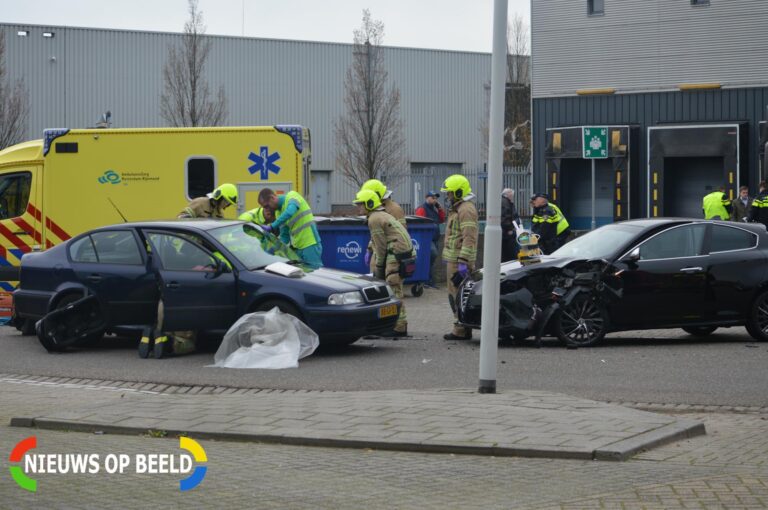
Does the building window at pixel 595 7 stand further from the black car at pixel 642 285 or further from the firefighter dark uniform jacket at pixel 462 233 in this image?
the firefighter dark uniform jacket at pixel 462 233

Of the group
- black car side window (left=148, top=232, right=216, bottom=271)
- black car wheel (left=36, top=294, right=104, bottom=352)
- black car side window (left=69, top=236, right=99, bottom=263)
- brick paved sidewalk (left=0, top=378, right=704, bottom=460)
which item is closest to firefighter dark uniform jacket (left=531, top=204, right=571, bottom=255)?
black car side window (left=148, top=232, right=216, bottom=271)

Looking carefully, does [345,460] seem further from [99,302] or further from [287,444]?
[99,302]

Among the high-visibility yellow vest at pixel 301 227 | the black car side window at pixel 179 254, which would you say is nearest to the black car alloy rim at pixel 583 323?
the high-visibility yellow vest at pixel 301 227

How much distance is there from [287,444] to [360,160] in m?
41.1

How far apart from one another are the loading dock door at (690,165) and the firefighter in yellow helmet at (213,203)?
52.7 ft

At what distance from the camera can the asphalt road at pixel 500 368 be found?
37.0ft

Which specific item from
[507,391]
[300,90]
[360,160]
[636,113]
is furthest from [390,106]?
[507,391]

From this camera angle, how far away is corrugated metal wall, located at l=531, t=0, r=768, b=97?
30031mm

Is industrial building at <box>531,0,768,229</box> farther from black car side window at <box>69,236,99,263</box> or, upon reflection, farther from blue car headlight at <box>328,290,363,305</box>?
black car side window at <box>69,236,99,263</box>

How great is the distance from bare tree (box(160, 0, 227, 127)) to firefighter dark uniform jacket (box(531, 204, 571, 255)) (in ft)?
91.1

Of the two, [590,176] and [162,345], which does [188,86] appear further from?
[162,345]

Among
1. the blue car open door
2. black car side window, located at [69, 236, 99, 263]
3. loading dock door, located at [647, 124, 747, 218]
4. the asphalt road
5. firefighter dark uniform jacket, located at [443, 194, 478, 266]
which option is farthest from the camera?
loading dock door, located at [647, 124, 747, 218]

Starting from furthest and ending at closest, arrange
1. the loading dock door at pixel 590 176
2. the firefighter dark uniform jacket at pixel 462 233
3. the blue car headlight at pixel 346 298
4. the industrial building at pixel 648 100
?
the loading dock door at pixel 590 176, the industrial building at pixel 648 100, the firefighter dark uniform jacket at pixel 462 233, the blue car headlight at pixel 346 298

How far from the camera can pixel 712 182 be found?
29.8 metres
